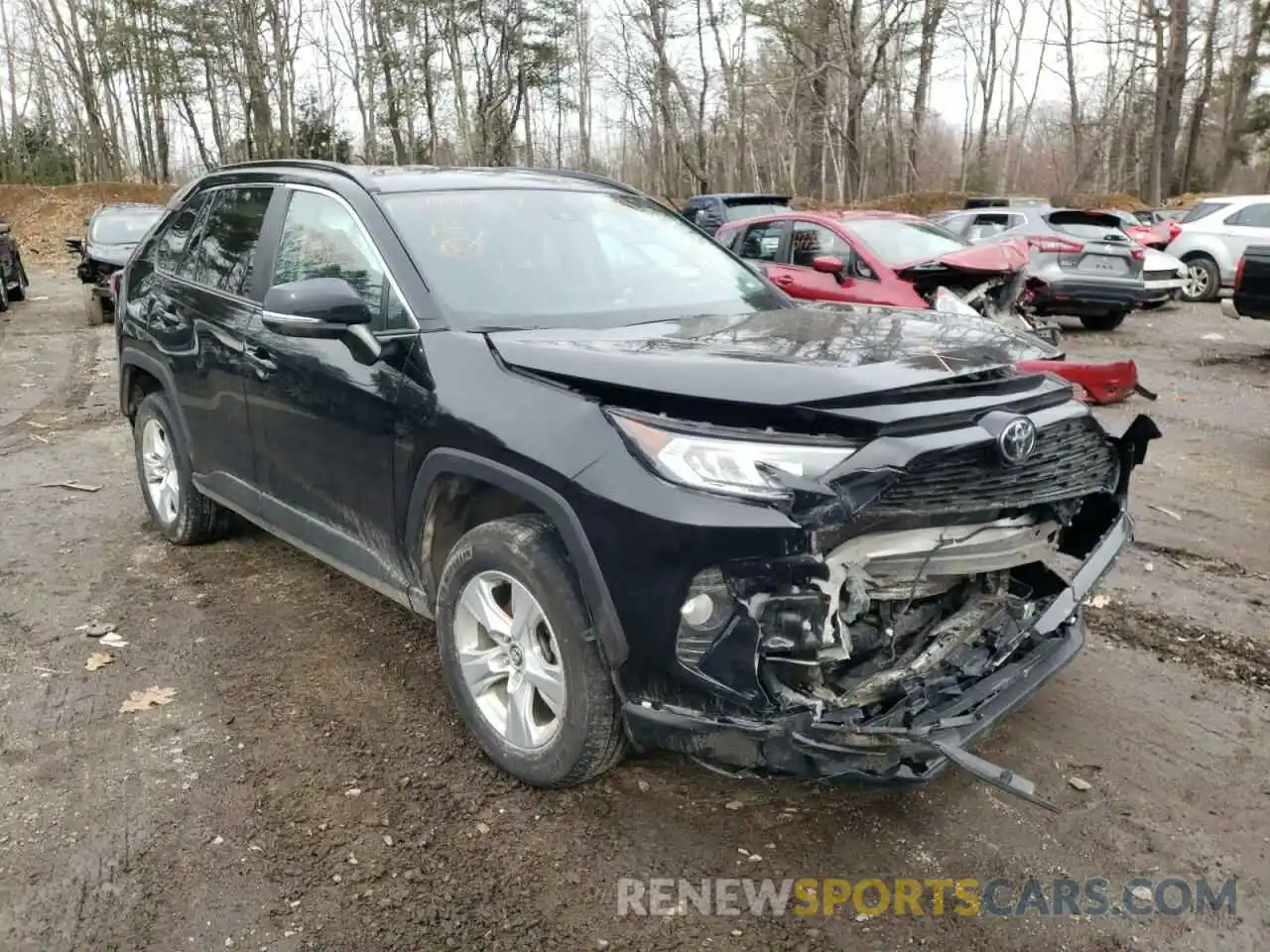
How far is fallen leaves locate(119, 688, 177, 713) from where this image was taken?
3.63 meters

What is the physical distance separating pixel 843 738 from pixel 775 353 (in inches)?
41.4

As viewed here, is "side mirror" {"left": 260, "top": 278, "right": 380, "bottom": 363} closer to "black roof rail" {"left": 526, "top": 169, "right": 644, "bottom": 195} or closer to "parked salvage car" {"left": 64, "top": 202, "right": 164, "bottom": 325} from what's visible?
"black roof rail" {"left": 526, "top": 169, "right": 644, "bottom": 195}

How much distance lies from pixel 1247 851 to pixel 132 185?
124ft

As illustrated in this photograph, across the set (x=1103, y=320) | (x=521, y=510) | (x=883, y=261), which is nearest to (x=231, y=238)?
(x=521, y=510)

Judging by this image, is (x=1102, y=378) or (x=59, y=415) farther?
(x=59, y=415)

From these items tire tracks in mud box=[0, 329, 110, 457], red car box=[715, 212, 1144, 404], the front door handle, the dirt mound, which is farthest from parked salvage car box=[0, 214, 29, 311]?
the front door handle

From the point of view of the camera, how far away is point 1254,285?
9.09m

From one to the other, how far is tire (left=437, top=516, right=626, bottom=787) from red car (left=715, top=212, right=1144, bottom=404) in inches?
257

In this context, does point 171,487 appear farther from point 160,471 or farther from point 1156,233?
point 1156,233

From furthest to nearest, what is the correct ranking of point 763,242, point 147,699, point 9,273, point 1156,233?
point 9,273 < point 1156,233 < point 763,242 < point 147,699

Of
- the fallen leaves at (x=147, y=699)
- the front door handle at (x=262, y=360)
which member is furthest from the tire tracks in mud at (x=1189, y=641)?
the fallen leaves at (x=147, y=699)

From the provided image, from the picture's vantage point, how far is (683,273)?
3994 millimetres

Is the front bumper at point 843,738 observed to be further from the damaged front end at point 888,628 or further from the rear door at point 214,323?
the rear door at point 214,323

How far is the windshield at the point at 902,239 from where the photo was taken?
388 inches
